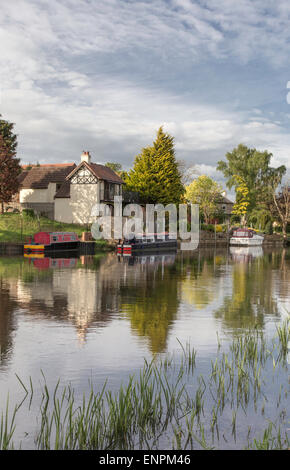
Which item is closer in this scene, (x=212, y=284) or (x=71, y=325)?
(x=71, y=325)

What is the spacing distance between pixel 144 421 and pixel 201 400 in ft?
5.23

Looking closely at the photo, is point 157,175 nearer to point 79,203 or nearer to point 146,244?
point 79,203

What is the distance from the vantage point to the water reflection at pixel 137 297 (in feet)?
49.8

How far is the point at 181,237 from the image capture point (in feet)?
228

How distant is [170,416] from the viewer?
7918 mm

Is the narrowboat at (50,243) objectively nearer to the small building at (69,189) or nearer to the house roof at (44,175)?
the small building at (69,189)

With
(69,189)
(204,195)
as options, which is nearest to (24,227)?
(69,189)

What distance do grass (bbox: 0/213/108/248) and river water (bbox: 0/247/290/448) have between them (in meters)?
19.0

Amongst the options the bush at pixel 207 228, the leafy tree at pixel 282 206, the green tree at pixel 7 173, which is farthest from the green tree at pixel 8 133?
the leafy tree at pixel 282 206

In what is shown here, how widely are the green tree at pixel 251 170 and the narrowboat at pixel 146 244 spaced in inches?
1644

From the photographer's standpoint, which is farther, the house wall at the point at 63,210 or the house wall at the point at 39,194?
the house wall at the point at 39,194

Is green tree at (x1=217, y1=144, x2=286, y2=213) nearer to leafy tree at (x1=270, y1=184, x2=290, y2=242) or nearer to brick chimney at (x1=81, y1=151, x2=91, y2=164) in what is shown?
leafy tree at (x1=270, y1=184, x2=290, y2=242)
